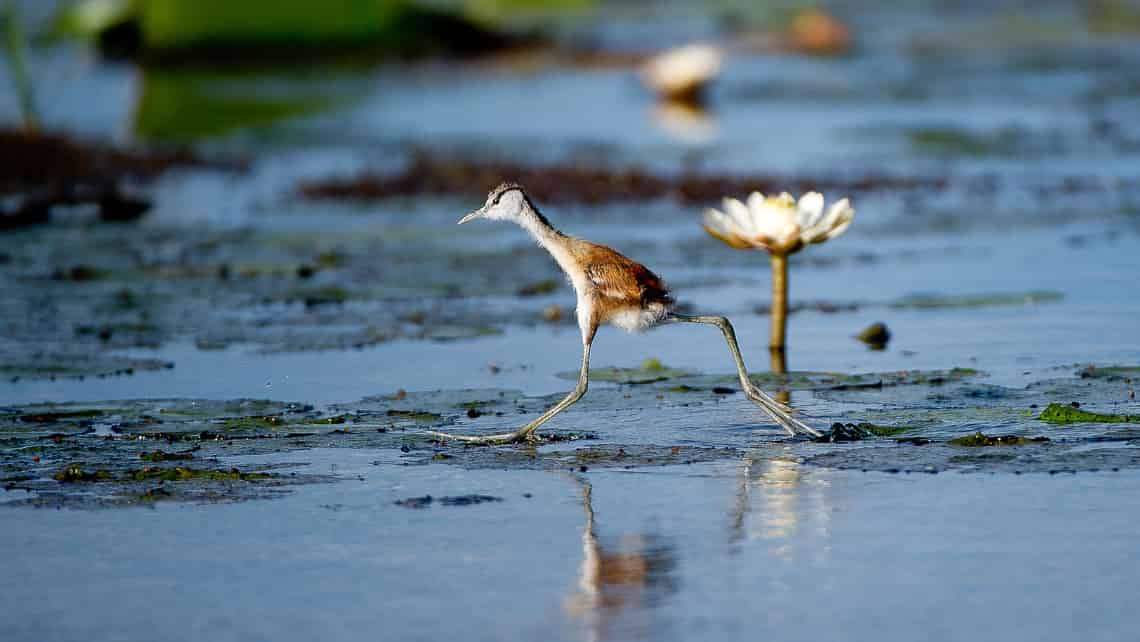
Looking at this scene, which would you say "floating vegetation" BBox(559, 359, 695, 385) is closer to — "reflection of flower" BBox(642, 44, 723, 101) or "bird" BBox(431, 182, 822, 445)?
"bird" BBox(431, 182, 822, 445)

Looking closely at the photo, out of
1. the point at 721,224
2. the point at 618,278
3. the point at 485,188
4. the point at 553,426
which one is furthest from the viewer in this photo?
the point at 485,188

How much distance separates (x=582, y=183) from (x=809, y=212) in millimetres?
8228

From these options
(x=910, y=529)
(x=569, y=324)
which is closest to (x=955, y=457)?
(x=910, y=529)

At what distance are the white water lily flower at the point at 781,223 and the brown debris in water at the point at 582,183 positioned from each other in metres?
6.84

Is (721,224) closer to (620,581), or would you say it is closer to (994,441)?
(994,441)

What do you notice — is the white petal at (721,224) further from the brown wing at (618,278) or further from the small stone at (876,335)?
the brown wing at (618,278)

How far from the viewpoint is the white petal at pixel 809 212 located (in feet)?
30.6

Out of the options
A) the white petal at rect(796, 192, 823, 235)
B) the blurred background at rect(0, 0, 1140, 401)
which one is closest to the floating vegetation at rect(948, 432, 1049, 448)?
the blurred background at rect(0, 0, 1140, 401)

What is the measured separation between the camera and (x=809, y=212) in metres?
9.35

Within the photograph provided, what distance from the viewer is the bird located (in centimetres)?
739

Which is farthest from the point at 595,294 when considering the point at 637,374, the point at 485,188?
the point at 485,188

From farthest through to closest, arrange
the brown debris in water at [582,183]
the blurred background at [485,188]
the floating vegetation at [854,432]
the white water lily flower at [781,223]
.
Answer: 1. the brown debris in water at [582,183]
2. the blurred background at [485,188]
3. the white water lily flower at [781,223]
4. the floating vegetation at [854,432]

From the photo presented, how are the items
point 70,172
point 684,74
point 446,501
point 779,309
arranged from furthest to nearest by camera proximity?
point 684,74 < point 70,172 < point 779,309 < point 446,501

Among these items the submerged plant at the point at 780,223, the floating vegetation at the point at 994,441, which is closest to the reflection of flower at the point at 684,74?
the submerged plant at the point at 780,223
